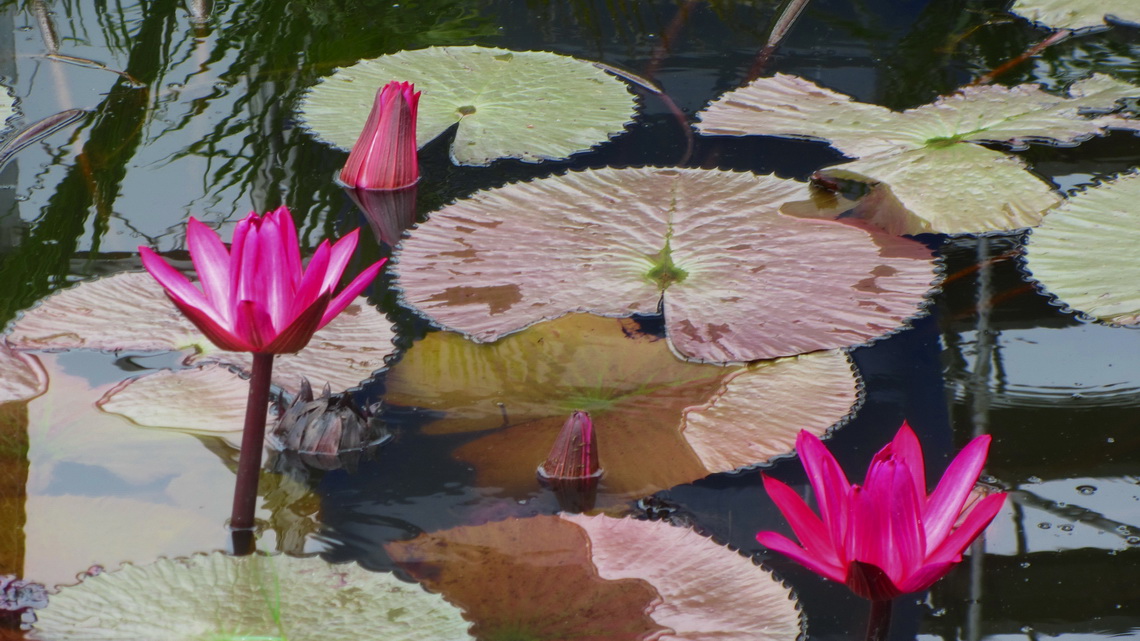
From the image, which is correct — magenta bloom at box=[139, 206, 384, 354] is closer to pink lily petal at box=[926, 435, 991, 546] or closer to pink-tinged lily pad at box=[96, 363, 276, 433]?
pink-tinged lily pad at box=[96, 363, 276, 433]

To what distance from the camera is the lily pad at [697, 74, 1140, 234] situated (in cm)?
172

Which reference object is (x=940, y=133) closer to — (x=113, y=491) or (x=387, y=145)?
(x=387, y=145)

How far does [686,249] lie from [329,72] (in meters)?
1.12

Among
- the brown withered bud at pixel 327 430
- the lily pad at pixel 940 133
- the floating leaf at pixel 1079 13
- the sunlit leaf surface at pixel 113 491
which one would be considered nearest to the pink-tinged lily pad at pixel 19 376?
the sunlit leaf surface at pixel 113 491

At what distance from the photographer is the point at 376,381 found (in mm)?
1373

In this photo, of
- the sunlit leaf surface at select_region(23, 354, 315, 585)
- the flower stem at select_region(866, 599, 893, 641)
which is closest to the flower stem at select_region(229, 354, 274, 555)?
the sunlit leaf surface at select_region(23, 354, 315, 585)

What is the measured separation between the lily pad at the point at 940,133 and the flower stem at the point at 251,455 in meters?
1.13

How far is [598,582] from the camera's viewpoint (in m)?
1.04

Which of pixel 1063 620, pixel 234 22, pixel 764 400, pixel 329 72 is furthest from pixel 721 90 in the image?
pixel 1063 620

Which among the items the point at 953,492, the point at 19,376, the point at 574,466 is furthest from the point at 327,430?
the point at 953,492

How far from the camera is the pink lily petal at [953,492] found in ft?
2.82

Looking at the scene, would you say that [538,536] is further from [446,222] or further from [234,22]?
[234,22]

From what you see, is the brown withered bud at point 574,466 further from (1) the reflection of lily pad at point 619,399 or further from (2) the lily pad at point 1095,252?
(2) the lily pad at point 1095,252

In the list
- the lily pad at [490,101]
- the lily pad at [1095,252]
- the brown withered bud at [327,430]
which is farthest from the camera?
the lily pad at [490,101]
